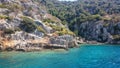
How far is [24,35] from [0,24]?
1068 cm

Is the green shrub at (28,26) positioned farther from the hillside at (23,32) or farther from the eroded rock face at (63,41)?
the eroded rock face at (63,41)

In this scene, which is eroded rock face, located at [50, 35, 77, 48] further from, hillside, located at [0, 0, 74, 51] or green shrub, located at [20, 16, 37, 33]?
green shrub, located at [20, 16, 37, 33]

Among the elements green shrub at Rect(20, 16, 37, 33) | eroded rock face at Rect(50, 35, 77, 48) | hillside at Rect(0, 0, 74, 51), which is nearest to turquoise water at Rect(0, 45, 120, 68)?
hillside at Rect(0, 0, 74, 51)

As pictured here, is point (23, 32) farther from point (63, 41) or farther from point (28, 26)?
point (63, 41)

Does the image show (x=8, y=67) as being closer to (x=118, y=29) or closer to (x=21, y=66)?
(x=21, y=66)

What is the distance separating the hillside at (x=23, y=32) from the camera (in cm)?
10956

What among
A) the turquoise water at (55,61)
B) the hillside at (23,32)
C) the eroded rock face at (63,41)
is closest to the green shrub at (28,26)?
the hillside at (23,32)

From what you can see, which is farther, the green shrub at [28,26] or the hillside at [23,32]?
the green shrub at [28,26]

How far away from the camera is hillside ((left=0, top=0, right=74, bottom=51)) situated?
110 metres

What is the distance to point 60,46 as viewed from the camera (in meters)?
121

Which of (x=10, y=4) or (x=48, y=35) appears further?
(x=10, y=4)

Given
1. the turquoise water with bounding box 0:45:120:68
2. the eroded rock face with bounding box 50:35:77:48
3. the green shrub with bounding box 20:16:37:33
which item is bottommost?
the turquoise water with bounding box 0:45:120:68

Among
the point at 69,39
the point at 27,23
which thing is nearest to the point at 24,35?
the point at 27,23

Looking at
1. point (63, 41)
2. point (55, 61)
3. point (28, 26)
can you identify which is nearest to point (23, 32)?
point (28, 26)
